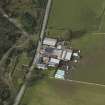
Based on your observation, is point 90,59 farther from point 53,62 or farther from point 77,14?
point 77,14

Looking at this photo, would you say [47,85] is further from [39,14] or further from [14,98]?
[39,14]

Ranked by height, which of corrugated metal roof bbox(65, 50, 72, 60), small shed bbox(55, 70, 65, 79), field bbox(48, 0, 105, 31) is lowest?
small shed bbox(55, 70, 65, 79)

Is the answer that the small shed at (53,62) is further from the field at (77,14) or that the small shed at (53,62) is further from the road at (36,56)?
the field at (77,14)

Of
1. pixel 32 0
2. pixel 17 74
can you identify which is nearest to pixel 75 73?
pixel 17 74

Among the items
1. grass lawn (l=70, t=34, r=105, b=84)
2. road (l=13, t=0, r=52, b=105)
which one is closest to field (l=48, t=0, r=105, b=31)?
road (l=13, t=0, r=52, b=105)

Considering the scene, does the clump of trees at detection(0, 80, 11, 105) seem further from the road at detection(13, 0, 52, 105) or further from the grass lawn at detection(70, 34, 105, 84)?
the grass lawn at detection(70, 34, 105, 84)

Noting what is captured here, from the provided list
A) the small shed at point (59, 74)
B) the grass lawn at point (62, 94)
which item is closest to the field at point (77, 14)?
the small shed at point (59, 74)
